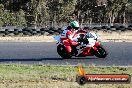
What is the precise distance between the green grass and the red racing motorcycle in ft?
10.1

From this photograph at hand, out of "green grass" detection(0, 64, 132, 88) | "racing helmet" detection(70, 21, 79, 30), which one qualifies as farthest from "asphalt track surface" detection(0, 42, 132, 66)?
"green grass" detection(0, 64, 132, 88)

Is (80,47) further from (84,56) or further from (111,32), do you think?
(111,32)

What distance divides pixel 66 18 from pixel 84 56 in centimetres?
5612

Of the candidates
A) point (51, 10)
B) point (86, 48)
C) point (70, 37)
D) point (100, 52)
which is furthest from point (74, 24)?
point (51, 10)

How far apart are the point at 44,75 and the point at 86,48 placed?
17.8 feet

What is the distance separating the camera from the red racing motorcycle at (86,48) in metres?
16.6

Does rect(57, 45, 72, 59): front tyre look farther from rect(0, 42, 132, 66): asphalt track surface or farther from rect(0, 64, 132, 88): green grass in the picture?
rect(0, 64, 132, 88): green grass

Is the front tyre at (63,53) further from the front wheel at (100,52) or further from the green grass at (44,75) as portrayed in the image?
the green grass at (44,75)

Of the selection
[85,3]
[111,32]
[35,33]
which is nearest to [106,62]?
[35,33]

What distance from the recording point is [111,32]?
3744 centimetres

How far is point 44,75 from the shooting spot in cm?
1162

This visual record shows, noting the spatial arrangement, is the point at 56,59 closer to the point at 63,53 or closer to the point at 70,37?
the point at 63,53

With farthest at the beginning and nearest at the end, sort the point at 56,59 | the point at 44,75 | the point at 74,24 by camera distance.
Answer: the point at 56,59 < the point at 74,24 < the point at 44,75

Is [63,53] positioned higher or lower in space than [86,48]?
lower
